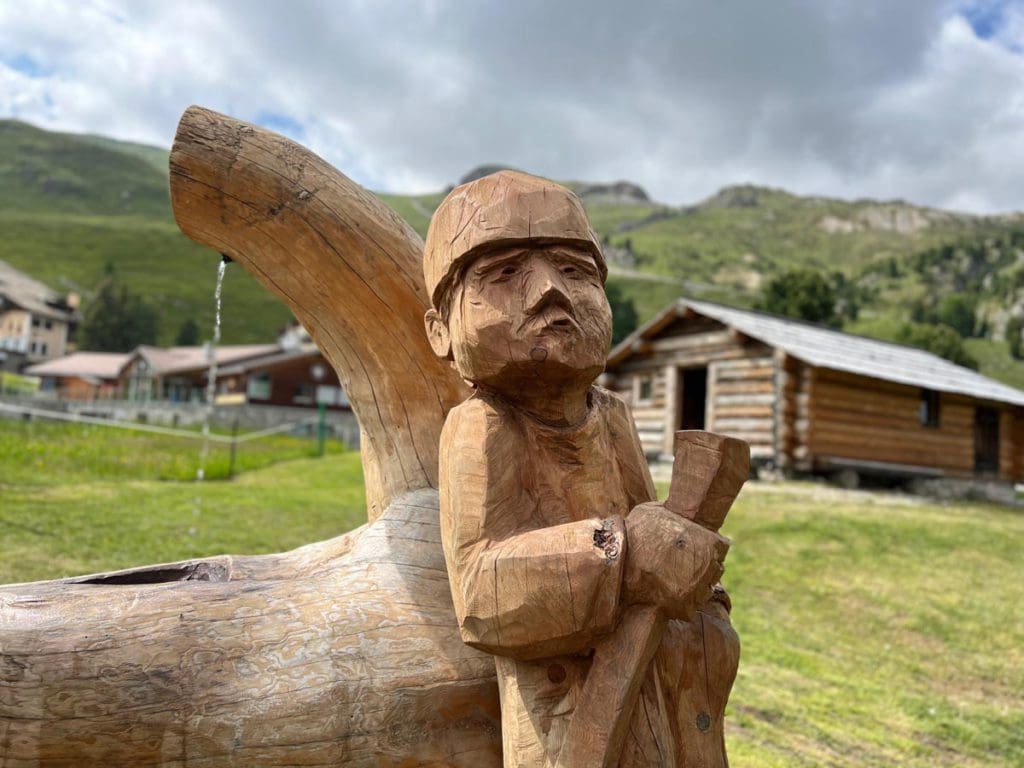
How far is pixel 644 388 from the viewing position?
1922 cm

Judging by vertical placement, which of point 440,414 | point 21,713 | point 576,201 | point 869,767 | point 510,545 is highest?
point 576,201

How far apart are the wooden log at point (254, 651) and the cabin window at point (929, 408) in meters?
17.4

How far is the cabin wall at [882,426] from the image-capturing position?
15.2 metres

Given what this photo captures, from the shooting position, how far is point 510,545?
1770 millimetres

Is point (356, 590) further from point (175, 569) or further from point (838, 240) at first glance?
point (838, 240)

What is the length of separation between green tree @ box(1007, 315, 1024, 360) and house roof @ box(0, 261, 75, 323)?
→ 77438 mm

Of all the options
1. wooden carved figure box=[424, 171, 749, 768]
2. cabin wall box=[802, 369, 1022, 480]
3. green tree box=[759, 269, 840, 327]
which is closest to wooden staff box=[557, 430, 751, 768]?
wooden carved figure box=[424, 171, 749, 768]

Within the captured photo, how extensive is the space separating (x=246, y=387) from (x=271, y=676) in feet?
115

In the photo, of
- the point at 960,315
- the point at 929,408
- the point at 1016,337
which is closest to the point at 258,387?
the point at 929,408

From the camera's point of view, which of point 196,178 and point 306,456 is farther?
point 306,456

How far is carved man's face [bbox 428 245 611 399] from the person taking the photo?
1904mm

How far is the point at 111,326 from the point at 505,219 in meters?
65.2

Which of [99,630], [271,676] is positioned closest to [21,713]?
[99,630]

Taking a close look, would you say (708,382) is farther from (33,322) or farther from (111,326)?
(33,322)
